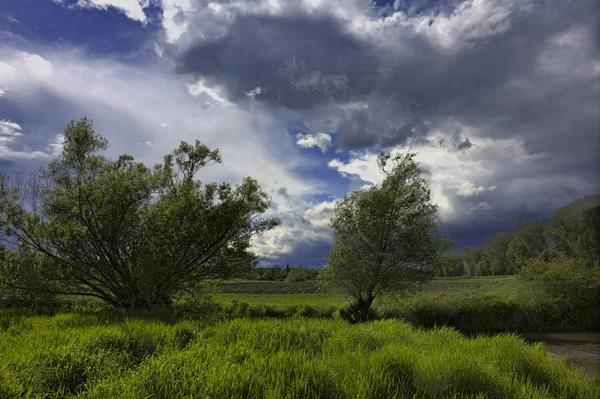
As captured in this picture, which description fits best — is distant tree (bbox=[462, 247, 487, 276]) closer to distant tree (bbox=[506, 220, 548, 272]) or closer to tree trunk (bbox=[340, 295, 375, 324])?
distant tree (bbox=[506, 220, 548, 272])

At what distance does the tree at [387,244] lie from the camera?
79.4 feet

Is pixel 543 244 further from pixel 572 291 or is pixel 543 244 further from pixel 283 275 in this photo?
pixel 572 291

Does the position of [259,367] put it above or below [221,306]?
above

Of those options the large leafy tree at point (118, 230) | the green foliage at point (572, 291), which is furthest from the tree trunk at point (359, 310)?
the green foliage at point (572, 291)

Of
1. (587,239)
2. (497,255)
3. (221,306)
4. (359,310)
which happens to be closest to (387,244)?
(359,310)

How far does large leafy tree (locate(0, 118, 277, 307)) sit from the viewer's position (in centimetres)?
1700

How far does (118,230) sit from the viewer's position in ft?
58.7

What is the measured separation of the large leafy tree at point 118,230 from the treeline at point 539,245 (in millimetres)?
15778

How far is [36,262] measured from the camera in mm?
18016

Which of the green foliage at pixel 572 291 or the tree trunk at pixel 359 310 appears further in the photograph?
the green foliage at pixel 572 291

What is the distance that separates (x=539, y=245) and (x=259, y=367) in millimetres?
133067

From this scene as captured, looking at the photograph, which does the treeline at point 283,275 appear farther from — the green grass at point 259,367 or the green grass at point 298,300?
the green grass at point 259,367

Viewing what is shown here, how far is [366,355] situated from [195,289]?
14.6m

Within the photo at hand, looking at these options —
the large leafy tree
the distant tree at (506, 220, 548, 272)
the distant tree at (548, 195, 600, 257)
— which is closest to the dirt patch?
the large leafy tree
